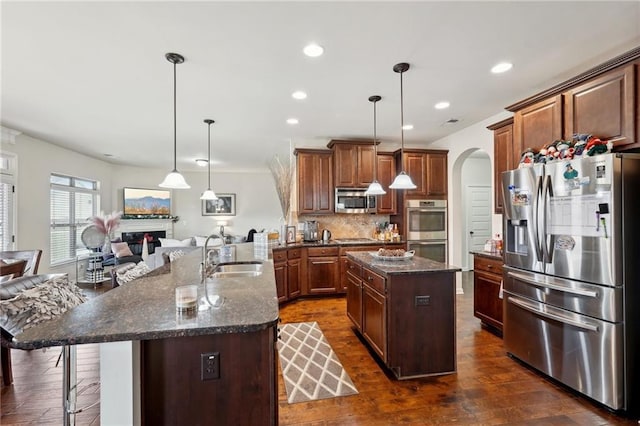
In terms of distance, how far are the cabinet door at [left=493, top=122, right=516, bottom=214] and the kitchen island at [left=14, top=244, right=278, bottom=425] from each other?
3134mm

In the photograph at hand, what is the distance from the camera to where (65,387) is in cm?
123

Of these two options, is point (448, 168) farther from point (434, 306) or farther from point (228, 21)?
point (228, 21)

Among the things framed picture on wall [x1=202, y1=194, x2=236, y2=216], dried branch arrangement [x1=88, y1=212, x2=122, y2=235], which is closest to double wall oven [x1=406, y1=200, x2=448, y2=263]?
framed picture on wall [x1=202, y1=194, x2=236, y2=216]

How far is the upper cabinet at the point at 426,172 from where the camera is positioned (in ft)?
16.4

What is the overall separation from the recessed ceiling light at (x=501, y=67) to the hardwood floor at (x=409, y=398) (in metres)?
2.64

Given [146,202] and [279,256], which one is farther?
[146,202]

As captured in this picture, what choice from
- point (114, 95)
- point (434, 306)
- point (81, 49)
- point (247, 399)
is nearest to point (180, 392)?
point (247, 399)

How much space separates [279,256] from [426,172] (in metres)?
2.83

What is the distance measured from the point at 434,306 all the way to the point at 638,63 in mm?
2203

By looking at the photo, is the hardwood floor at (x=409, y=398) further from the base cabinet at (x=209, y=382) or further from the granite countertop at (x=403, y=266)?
the granite countertop at (x=403, y=266)

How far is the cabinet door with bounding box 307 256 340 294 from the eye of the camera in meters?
4.68

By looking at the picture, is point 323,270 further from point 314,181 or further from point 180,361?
point 180,361

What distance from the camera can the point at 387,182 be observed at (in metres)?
5.18

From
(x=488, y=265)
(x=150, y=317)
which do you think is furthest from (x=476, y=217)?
(x=150, y=317)
